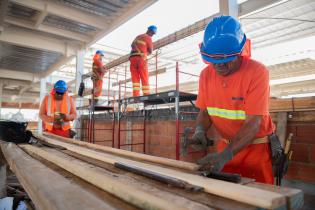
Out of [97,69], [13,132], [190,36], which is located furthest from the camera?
[97,69]

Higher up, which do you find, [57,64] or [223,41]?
[57,64]

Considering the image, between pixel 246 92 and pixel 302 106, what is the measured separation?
1.66 m

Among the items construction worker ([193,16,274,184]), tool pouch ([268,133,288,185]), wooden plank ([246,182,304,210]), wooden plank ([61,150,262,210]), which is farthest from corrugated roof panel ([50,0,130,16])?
wooden plank ([246,182,304,210])

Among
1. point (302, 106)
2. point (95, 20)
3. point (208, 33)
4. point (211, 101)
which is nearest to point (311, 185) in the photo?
point (302, 106)

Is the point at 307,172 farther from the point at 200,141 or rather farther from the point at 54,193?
the point at 54,193

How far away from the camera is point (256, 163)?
1.86 m

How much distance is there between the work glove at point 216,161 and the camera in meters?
1.52

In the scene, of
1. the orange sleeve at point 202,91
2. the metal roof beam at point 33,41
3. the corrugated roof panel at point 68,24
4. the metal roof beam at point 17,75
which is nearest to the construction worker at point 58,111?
the corrugated roof panel at point 68,24

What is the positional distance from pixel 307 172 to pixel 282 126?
620 millimetres

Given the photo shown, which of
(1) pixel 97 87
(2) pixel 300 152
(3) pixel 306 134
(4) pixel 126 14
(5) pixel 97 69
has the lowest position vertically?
(2) pixel 300 152

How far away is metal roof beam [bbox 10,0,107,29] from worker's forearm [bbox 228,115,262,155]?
562 cm

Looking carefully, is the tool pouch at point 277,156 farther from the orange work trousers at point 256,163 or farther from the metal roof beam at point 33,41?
the metal roof beam at point 33,41

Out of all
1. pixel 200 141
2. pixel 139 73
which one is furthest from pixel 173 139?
pixel 200 141

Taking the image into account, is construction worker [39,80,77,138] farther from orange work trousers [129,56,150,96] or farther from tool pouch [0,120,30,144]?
orange work trousers [129,56,150,96]
